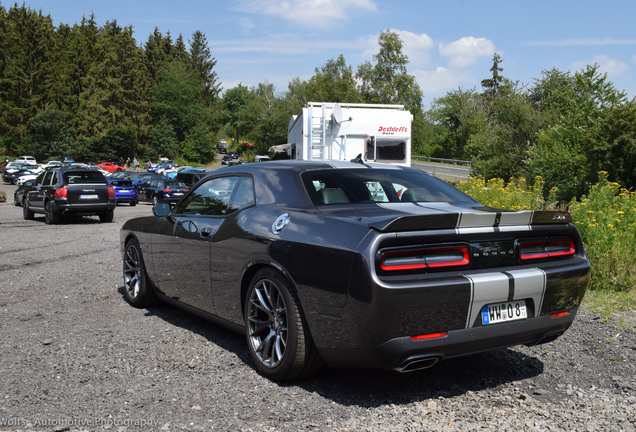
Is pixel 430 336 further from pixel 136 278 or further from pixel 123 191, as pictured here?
pixel 123 191

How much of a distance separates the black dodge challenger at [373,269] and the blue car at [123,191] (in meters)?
26.0

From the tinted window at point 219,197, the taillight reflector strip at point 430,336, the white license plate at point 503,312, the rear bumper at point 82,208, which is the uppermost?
the tinted window at point 219,197

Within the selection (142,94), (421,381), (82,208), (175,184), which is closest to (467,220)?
(421,381)

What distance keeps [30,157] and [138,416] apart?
259 ft

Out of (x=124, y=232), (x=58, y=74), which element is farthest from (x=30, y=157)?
(x=124, y=232)

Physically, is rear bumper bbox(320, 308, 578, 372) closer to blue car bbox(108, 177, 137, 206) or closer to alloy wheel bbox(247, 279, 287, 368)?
alloy wheel bbox(247, 279, 287, 368)

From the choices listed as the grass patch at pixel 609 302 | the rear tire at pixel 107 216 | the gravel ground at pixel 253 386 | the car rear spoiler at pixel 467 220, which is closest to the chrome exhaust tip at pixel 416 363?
the gravel ground at pixel 253 386

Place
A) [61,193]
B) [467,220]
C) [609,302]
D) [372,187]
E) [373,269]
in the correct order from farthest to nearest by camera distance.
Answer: [61,193]
[609,302]
[372,187]
[467,220]
[373,269]

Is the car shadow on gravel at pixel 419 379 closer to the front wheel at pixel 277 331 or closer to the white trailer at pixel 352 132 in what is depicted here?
the front wheel at pixel 277 331

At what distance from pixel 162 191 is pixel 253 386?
88.2ft

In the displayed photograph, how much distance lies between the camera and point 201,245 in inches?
202

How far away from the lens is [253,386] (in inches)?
163

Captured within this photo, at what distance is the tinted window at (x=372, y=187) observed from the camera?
14.5 ft

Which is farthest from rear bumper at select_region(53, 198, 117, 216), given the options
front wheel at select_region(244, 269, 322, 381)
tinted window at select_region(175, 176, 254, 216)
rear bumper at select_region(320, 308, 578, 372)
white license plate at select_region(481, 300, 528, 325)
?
white license plate at select_region(481, 300, 528, 325)
